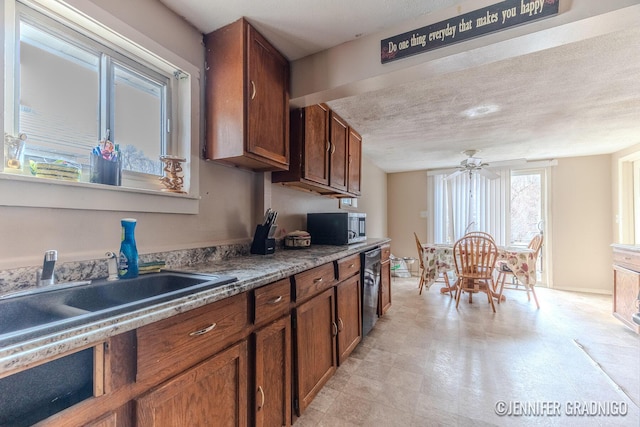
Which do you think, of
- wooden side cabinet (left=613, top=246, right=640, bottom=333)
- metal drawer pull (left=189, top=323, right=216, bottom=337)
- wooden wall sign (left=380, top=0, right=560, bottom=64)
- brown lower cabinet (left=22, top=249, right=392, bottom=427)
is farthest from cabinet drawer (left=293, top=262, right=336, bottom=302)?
wooden side cabinet (left=613, top=246, right=640, bottom=333)

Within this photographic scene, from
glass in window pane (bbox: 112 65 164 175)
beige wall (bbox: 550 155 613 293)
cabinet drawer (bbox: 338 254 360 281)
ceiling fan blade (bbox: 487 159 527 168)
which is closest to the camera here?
glass in window pane (bbox: 112 65 164 175)

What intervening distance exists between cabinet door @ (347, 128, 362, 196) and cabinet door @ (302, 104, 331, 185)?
23.0 inches

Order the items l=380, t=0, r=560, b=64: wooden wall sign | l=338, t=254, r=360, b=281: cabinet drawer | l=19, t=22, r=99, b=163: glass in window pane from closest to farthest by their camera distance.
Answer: l=19, t=22, r=99, b=163: glass in window pane
l=380, t=0, r=560, b=64: wooden wall sign
l=338, t=254, r=360, b=281: cabinet drawer

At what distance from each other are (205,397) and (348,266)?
4.28ft

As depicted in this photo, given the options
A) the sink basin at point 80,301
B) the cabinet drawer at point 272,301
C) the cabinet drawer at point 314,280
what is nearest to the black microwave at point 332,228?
the cabinet drawer at point 314,280

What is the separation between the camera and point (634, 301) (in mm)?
2455

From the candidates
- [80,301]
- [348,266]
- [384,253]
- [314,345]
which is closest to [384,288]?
[384,253]

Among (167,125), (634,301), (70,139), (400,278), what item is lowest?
(400,278)

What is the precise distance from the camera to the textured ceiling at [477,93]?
1374 mm

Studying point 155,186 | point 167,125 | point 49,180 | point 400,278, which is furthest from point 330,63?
point 400,278

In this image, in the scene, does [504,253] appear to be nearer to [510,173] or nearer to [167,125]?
[510,173]

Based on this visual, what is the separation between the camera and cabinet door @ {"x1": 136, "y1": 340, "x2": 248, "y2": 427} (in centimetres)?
72

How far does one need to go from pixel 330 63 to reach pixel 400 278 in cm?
420

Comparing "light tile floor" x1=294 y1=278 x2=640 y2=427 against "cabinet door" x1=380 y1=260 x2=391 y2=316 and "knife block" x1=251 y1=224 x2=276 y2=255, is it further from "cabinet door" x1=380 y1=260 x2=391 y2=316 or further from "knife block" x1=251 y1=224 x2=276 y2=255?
"knife block" x1=251 y1=224 x2=276 y2=255
